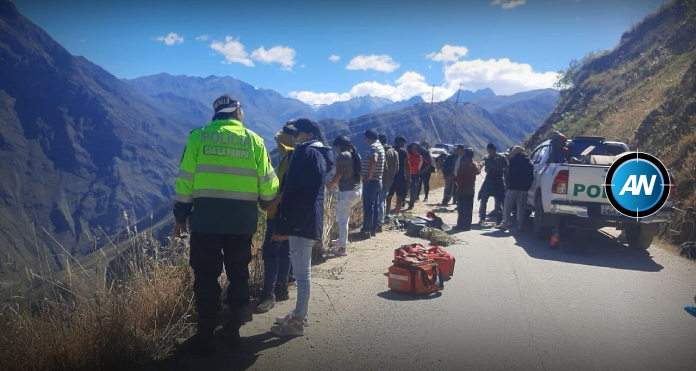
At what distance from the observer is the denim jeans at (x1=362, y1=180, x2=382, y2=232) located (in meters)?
8.69

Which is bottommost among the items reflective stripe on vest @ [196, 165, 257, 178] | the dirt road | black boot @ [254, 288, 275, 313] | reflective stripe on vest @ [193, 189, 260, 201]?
the dirt road

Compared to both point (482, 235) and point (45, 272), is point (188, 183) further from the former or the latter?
point (482, 235)

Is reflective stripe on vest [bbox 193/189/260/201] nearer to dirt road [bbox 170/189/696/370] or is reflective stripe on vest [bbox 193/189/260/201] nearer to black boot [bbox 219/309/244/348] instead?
black boot [bbox 219/309/244/348]

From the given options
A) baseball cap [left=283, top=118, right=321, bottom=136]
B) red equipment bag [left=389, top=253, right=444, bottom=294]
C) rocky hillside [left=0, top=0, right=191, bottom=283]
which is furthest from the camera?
rocky hillside [left=0, top=0, right=191, bottom=283]

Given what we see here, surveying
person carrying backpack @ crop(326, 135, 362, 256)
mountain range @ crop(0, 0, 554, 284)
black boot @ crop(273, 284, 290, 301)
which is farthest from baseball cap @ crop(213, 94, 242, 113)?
mountain range @ crop(0, 0, 554, 284)

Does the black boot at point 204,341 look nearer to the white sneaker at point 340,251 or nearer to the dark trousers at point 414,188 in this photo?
the white sneaker at point 340,251

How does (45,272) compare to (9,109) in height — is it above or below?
below

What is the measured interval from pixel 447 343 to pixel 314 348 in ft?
3.99

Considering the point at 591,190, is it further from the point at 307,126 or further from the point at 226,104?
the point at 226,104

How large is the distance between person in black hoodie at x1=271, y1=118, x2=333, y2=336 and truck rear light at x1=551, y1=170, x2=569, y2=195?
5.72m

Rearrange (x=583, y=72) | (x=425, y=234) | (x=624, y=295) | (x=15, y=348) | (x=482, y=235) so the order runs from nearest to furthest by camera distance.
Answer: (x=15, y=348)
(x=624, y=295)
(x=425, y=234)
(x=482, y=235)
(x=583, y=72)

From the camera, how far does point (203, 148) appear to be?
3.47m

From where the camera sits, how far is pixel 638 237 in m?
8.19

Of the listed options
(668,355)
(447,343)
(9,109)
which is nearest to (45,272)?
(447,343)
